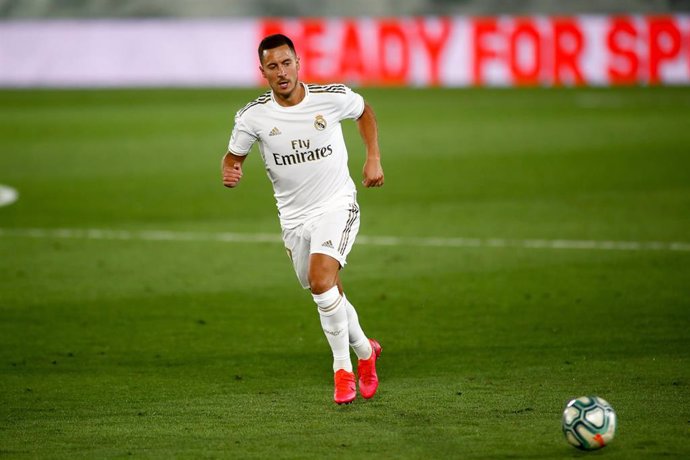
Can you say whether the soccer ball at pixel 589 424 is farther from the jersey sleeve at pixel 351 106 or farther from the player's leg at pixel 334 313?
the jersey sleeve at pixel 351 106

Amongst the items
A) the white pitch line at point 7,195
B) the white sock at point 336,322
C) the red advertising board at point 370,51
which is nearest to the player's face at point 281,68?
the white sock at point 336,322

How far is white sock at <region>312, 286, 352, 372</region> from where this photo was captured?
714 centimetres

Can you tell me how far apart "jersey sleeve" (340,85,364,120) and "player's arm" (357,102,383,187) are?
5 centimetres

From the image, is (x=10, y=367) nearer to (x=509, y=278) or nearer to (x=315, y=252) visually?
(x=315, y=252)

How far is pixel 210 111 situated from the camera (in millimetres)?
27172

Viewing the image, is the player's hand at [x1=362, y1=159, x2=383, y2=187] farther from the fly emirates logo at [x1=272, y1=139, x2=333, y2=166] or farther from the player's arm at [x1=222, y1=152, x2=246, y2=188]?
the player's arm at [x1=222, y1=152, x2=246, y2=188]

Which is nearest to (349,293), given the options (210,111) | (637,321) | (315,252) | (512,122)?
(637,321)

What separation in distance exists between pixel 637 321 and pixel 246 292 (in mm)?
3214

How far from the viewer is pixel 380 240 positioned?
42.1 ft

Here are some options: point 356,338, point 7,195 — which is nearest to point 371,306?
point 356,338

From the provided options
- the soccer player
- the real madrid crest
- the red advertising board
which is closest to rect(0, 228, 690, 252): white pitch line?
the soccer player

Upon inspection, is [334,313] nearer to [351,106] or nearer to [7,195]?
[351,106]

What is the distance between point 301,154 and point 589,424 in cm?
238

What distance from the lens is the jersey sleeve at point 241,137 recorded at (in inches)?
288
